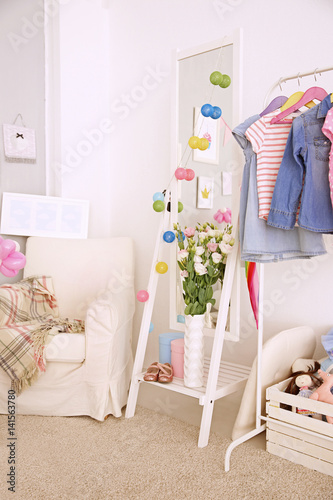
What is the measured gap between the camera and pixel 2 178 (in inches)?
110

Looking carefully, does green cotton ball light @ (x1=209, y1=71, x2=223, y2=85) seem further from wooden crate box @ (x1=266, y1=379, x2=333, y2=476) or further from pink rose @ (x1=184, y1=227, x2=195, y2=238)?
wooden crate box @ (x1=266, y1=379, x2=333, y2=476)

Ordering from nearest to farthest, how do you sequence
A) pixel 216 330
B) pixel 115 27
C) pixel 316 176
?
pixel 316 176
pixel 216 330
pixel 115 27

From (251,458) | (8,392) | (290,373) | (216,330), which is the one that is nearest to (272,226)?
(216,330)

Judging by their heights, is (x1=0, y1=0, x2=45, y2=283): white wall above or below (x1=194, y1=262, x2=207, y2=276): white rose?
above

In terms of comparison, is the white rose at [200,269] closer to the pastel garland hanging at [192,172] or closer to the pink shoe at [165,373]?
the pastel garland hanging at [192,172]

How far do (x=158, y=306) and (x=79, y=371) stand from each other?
0.81 metres

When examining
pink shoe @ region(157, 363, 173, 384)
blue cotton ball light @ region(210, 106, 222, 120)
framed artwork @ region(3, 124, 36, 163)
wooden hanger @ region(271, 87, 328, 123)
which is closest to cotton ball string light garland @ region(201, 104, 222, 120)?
blue cotton ball light @ region(210, 106, 222, 120)

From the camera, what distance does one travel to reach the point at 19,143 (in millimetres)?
2824

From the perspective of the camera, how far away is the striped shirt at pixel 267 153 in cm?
178

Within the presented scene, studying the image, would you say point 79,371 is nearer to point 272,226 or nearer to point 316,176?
point 272,226

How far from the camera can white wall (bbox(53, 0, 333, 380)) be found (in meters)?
2.20

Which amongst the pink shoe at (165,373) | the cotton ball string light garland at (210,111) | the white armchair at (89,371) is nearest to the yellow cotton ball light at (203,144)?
the cotton ball string light garland at (210,111)

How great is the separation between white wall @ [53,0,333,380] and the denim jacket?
0.54m

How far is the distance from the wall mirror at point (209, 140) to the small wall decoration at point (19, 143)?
1.02 metres
